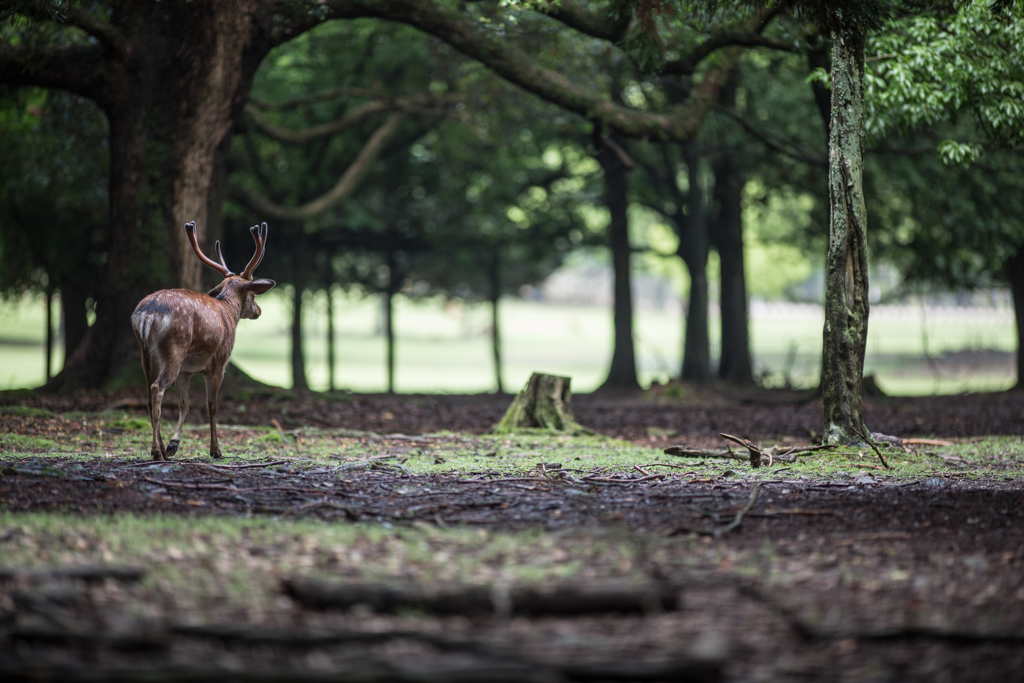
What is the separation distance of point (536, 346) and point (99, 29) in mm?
39944

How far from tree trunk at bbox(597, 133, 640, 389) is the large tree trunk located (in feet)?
33.2

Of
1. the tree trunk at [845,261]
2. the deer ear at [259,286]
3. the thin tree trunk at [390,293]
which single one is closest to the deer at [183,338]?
the deer ear at [259,286]

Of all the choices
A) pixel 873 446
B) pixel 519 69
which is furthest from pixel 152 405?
pixel 519 69

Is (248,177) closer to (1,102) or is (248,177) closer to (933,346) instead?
(1,102)

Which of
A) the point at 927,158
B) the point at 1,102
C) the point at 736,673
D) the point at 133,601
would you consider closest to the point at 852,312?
the point at 736,673

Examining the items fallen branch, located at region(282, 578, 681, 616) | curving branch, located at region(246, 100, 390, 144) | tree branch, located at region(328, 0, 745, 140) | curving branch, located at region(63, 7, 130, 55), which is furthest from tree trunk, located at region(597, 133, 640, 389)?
fallen branch, located at region(282, 578, 681, 616)

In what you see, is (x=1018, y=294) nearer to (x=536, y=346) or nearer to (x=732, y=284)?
(x=732, y=284)

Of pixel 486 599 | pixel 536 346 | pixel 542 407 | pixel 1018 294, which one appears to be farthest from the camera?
pixel 536 346

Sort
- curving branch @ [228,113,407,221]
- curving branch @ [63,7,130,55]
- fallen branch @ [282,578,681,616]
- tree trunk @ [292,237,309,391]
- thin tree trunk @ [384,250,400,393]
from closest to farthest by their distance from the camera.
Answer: fallen branch @ [282,578,681,616] → curving branch @ [63,7,130,55] → curving branch @ [228,113,407,221] → tree trunk @ [292,237,309,391] → thin tree trunk @ [384,250,400,393]

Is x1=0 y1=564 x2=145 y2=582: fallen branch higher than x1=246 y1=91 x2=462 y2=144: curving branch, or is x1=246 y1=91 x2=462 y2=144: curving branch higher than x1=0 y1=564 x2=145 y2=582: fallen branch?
x1=246 y1=91 x2=462 y2=144: curving branch

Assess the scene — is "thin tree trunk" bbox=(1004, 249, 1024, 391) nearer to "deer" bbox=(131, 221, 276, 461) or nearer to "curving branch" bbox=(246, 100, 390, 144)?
"curving branch" bbox=(246, 100, 390, 144)

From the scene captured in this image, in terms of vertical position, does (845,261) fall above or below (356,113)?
below

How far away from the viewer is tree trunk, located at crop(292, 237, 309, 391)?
815 inches

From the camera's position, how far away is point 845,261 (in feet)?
30.1
